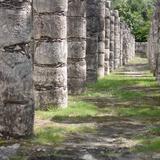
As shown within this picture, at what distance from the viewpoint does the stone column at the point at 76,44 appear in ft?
51.2

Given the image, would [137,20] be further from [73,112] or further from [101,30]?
[73,112]

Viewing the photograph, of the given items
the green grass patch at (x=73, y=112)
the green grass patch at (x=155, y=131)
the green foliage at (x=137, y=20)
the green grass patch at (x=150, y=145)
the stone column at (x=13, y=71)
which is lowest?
the green grass patch at (x=150, y=145)

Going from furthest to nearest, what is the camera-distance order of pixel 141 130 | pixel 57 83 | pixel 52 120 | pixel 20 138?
pixel 57 83 < pixel 52 120 < pixel 141 130 < pixel 20 138

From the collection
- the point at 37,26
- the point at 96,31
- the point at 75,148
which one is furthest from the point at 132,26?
the point at 75,148

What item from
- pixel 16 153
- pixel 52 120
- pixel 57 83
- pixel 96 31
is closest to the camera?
pixel 16 153

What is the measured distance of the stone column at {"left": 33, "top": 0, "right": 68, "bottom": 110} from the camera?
12195mm

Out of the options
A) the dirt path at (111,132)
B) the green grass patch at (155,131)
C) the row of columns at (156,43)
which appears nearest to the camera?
the dirt path at (111,132)

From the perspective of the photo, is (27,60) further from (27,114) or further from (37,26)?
(37,26)

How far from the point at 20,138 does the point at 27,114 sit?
0.43 m

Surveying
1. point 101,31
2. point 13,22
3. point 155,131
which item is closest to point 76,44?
point 101,31

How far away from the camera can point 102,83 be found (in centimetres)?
1977

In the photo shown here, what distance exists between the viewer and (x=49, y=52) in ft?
→ 39.9

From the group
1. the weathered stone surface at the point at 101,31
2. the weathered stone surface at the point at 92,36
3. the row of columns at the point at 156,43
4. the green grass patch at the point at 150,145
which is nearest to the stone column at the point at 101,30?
the weathered stone surface at the point at 101,31

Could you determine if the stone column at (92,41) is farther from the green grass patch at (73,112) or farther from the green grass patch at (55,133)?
the green grass patch at (55,133)
